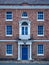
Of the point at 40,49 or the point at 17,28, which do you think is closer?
the point at 17,28

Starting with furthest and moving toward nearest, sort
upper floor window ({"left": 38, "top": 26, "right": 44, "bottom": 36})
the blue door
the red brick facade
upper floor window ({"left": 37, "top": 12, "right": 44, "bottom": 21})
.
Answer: upper floor window ({"left": 37, "top": 12, "right": 44, "bottom": 21}) < upper floor window ({"left": 38, "top": 26, "right": 44, "bottom": 36}) < the blue door < the red brick facade

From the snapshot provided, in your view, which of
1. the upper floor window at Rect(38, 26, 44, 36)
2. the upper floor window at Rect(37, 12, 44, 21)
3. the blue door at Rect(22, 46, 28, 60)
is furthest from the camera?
the upper floor window at Rect(37, 12, 44, 21)

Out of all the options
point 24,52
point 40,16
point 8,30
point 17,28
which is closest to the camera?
point 17,28

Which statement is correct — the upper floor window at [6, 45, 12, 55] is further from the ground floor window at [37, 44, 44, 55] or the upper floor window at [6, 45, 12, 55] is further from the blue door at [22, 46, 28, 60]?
the ground floor window at [37, 44, 44, 55]

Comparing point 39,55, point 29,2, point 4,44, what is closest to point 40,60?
point 39,55

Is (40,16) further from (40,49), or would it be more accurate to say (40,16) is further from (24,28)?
(40,49)

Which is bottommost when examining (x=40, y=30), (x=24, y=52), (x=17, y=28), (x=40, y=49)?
(x=24, y=52)

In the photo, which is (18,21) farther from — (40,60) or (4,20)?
(40,60)

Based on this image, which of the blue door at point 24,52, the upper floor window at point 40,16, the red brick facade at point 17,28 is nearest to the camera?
the red brick facade at point 17,28

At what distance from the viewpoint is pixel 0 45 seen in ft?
134

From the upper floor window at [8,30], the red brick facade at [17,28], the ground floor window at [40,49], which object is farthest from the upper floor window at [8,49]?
the ground floor window at [40,49]

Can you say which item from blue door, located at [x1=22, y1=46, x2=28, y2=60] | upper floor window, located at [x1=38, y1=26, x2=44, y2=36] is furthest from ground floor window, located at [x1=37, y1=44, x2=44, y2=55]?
blue door, located at [x1=22, y1=46, x2=28, y2=60]

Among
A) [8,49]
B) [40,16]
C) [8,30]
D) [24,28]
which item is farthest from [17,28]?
[40,16]

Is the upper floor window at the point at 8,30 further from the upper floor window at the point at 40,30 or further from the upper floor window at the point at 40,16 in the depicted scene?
the upper floor window at the point at 40,16
